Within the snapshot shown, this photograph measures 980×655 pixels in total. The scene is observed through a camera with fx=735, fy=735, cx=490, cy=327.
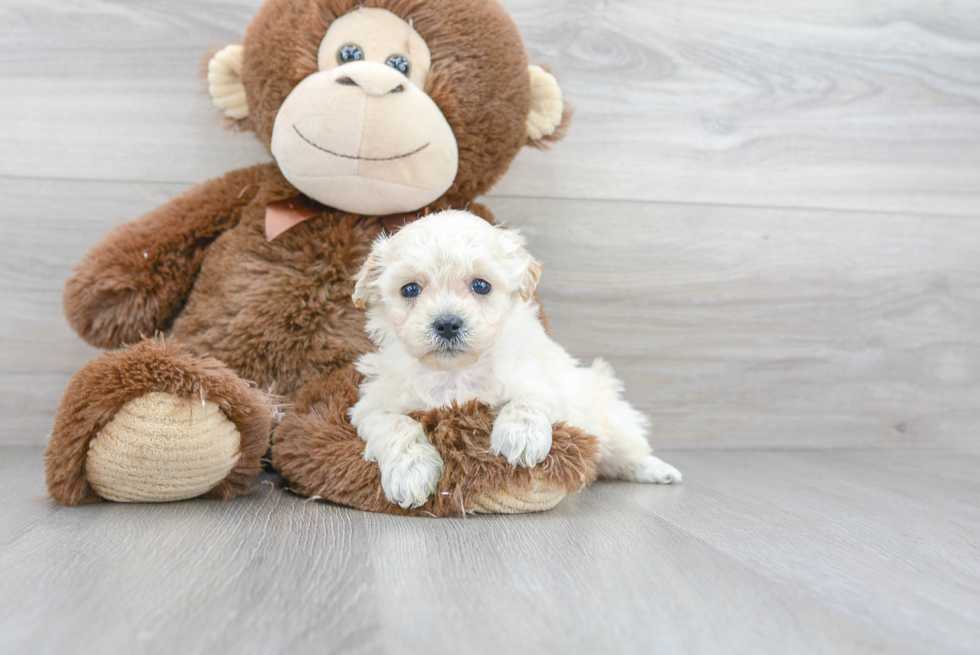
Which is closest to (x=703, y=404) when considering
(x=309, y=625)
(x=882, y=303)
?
(x=882, y=303)

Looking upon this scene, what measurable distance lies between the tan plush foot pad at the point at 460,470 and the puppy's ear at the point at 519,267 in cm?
16

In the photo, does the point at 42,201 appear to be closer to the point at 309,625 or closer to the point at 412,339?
the point at 412,339

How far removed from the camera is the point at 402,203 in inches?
42.6

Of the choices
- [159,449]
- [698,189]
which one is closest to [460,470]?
[159,449]

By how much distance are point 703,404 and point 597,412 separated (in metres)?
0.56

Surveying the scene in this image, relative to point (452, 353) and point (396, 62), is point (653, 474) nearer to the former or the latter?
point (452, 353)

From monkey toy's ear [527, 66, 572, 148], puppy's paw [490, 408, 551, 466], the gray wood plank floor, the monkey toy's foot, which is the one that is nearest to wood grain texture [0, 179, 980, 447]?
the gray wood plank floor

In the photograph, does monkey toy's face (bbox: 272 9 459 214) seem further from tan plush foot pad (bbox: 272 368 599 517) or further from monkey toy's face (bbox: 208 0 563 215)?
tan plush foot pad (bbox: 272 368 599 517)

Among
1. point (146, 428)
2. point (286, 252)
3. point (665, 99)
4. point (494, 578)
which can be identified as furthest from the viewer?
point (665, 99)

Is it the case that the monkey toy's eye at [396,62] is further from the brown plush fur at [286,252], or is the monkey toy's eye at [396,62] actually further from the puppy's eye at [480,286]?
the puppy's eye at [480,286]

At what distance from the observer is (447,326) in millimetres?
850

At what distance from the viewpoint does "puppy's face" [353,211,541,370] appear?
0.86 m

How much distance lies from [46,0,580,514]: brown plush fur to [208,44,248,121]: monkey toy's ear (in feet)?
0.17

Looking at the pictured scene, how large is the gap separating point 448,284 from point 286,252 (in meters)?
0.35
